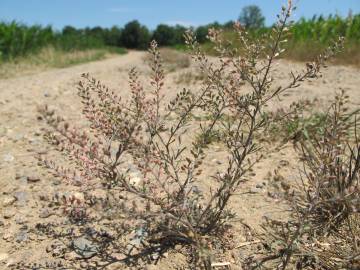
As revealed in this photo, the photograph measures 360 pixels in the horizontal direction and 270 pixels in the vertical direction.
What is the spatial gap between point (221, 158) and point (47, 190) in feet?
5.08

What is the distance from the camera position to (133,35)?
225 ft

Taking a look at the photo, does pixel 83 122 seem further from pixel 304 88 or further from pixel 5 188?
pixel 304 88

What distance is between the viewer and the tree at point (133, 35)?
6844 cm

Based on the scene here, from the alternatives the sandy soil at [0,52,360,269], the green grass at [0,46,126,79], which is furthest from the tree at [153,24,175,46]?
the sandy soil at [0,52,360,269]

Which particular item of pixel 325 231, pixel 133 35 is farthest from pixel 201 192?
pixel 133 35

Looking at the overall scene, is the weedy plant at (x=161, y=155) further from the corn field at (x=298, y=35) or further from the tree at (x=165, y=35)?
the tree at (x=165, y=35)

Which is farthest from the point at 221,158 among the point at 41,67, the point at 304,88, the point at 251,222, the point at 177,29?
the point at 177,29

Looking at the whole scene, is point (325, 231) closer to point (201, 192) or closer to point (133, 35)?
point (201, 192)

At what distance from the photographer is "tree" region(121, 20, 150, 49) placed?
68.4 m

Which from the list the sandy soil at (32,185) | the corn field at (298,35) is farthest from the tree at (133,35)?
the sandy soil at (32,185)

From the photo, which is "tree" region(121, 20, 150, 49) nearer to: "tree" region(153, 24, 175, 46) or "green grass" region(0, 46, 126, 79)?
"tree" region(153, 24, 175, 46)

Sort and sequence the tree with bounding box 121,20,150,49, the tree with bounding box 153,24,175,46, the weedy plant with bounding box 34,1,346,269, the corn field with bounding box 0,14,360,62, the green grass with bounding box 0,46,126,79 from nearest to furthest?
1. the weedy plant with bounding box 34,1,346,269
2. the green grass with bounding box 0,46,126,79
3. the corn field with bounding box 0,14,360,62
4. the tree with bounding box 153,24,175,46
5. the tree with bounding box 121,20,150,49

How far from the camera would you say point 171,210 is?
7.15 ft

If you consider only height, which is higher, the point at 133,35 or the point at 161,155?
the point at 133,35
